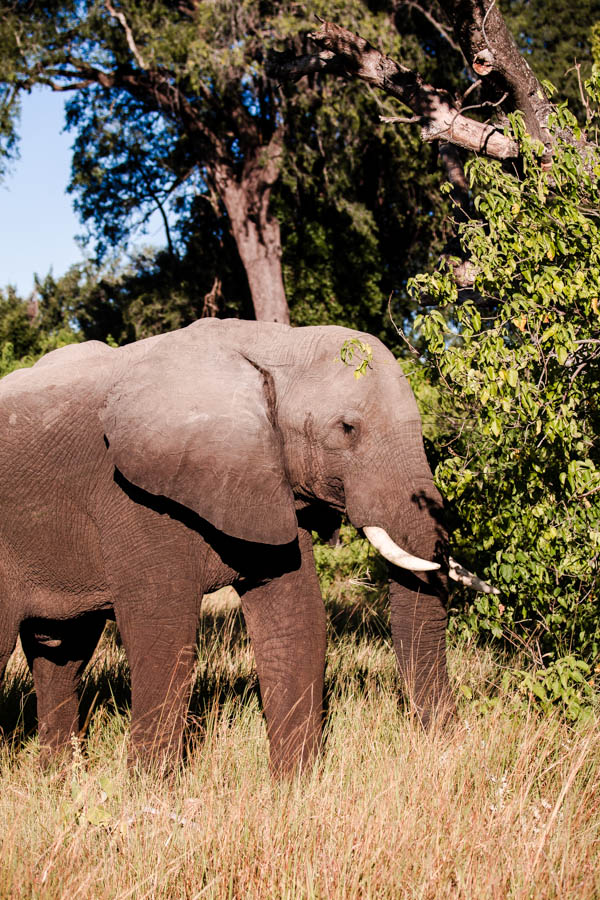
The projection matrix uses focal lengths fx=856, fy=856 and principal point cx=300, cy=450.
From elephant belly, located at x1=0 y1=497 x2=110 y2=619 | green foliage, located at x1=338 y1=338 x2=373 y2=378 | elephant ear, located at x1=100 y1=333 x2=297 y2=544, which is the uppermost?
green foliage, located at x1=338 y1=338 x2=373 y2=378

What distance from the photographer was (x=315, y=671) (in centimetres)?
431

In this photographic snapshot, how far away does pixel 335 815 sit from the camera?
3.53 m

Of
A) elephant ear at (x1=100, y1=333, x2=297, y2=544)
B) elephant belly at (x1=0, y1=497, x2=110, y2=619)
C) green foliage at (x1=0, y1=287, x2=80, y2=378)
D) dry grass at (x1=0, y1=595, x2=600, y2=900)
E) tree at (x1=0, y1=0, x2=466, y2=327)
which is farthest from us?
green foliage at (x1=0, y1=287, x2=80, y2=378)

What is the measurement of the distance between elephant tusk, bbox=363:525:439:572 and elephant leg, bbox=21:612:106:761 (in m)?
1.78

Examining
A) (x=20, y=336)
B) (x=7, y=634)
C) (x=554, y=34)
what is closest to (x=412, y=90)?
(x=7, y=634)

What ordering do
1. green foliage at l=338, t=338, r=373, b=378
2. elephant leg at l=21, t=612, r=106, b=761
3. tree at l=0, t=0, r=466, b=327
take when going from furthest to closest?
tree at l=0, t=0, r=466, b=327
elephant leg at l=21, t=612, r=106, b=761
green foliage at l=338, t=338, r=373, b=378

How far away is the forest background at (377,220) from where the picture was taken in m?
4.14

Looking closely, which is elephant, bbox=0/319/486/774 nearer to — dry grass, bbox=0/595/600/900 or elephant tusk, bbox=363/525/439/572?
elephant tusk, bbox=363/525/439/572

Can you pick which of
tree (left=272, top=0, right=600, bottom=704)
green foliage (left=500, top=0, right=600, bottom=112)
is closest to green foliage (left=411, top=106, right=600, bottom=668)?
tree (left=272, top=0, right=600, bottom=704)

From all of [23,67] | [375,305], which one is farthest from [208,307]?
[23,67]

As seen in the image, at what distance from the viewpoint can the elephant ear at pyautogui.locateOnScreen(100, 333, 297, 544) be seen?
3.89m

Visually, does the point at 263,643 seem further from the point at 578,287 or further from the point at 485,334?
the point at 578,287

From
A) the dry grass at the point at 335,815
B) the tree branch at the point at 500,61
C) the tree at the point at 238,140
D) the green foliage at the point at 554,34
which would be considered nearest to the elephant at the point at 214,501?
the dry grass at the point at 335,815

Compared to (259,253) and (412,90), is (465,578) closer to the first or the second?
(412,90)
